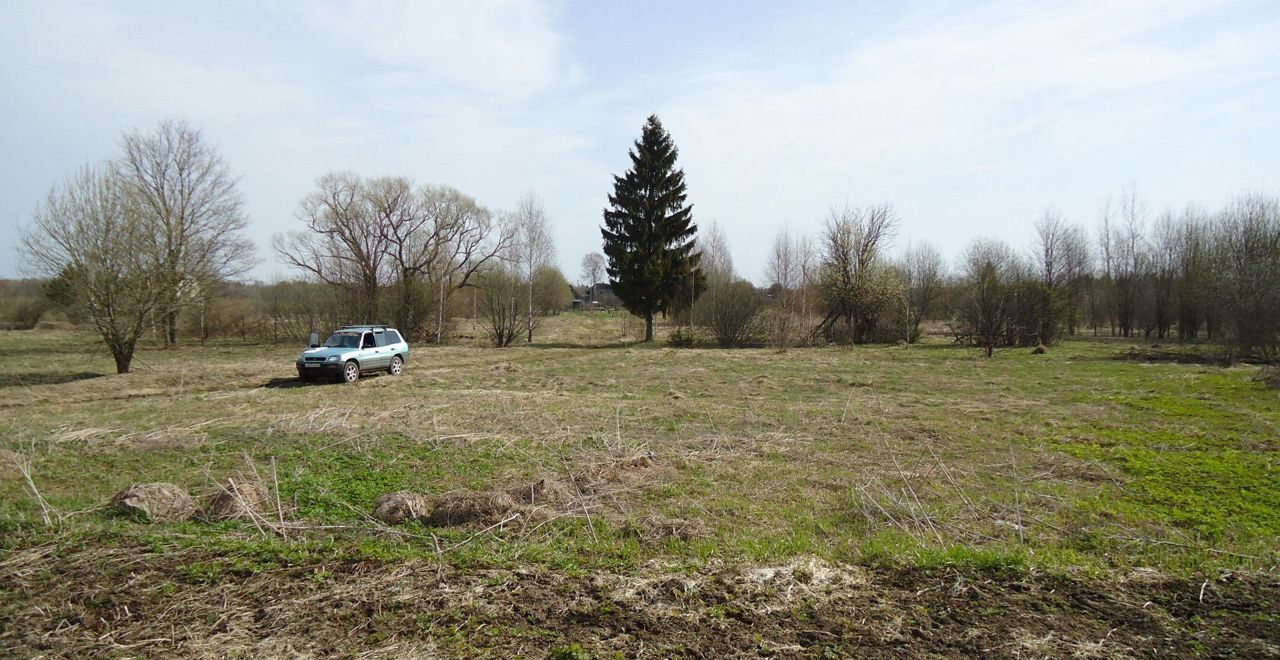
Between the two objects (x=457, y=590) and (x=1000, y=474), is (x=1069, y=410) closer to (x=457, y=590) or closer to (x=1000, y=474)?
(x=1000, y=474)

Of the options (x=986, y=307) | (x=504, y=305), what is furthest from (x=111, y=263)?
(x=986, y=307)

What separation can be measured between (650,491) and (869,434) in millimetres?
5081

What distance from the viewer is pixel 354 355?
18.6 meters

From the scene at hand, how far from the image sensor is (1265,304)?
2184cm

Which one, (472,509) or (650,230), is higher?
(650,230)

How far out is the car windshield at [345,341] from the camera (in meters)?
19.2

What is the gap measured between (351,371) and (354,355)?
512 millimetres

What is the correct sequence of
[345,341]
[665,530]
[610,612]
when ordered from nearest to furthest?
[610,612], [665,530], [345,341]

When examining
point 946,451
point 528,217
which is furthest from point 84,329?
point 946,451

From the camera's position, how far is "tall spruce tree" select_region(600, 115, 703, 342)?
34188 millimetres

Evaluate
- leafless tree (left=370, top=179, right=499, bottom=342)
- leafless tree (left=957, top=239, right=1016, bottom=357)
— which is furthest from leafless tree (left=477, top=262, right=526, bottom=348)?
leafless tree (left=957, top=239, right=1016, bottom=357)

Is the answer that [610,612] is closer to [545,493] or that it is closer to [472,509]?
[472,509]

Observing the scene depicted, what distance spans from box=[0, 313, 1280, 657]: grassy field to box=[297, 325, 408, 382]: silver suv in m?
3.96

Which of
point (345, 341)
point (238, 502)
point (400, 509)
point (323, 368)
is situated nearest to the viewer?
point (238, 502)
